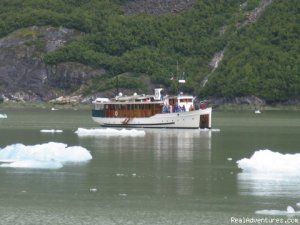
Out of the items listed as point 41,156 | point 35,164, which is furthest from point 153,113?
point 35,164

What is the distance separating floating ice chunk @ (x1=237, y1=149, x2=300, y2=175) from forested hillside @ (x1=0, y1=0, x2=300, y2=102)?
110233 mm

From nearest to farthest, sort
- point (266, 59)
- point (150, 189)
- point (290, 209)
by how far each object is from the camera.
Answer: point (290, 209), point (150, 189), point (266, 59)

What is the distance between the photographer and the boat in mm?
95625

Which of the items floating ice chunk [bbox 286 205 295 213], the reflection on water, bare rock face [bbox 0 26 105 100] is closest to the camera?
floating ice chunk [bbox 286 205 295 213]

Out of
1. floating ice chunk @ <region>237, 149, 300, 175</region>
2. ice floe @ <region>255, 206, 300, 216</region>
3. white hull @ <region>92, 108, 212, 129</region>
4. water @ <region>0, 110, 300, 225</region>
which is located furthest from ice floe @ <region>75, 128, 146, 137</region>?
ice floe @ <region>255, 206, 300, 216</region>

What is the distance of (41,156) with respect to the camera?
177 ft

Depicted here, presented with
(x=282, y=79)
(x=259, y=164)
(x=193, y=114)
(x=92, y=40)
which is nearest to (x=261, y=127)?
(x=193, y=114)

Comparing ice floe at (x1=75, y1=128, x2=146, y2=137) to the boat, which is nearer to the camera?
ice floe at (x1=75, y1=128, x2=146, y2=137)

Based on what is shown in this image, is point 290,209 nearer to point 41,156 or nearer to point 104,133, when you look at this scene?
point 41,156

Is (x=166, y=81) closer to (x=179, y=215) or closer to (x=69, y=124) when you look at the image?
(x=69, y=124)

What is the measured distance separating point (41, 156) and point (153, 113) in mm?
44292

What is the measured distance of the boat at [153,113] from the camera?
314 ft

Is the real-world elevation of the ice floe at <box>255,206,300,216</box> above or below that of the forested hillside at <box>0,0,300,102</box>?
below

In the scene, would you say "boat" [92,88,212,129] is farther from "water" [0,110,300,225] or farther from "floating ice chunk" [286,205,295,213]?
"floating ice chunk" [286,205,295,213]
